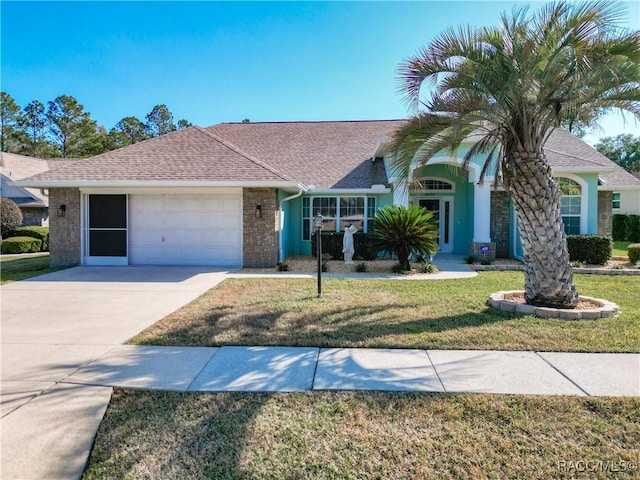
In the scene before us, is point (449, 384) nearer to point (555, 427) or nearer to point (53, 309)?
point (555, 427)

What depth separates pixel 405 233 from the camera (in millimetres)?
11867

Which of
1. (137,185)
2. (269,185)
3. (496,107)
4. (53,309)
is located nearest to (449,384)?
(496,107)

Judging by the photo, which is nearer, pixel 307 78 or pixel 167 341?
pixel 167 341

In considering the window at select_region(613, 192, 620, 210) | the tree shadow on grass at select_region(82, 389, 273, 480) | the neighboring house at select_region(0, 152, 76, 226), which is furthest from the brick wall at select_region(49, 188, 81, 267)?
the window at select_region(613, 192, 620, 210)

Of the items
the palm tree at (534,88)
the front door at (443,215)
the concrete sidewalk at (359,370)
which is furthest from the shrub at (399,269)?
the concrete sidewalk at (359,370)

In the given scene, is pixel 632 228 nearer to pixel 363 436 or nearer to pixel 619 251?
pixel 619 251

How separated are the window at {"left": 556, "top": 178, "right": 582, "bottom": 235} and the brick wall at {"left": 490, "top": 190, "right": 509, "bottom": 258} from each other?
6.64 feet

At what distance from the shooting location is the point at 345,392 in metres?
3.95

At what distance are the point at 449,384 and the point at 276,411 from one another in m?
1.86

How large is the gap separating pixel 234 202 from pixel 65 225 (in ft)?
19.3

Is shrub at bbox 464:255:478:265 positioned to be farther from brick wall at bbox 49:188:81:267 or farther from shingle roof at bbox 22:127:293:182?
brick wall at bbox 49:188:81:267

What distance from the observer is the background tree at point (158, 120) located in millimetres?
47438

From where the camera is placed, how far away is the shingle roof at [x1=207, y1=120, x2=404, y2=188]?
653 inches

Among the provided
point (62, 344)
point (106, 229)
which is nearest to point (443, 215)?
point (106, 229)
